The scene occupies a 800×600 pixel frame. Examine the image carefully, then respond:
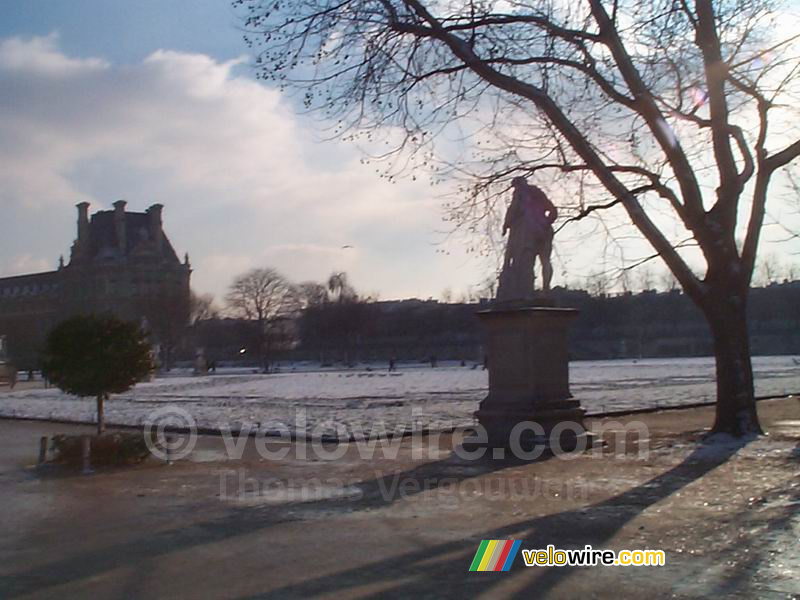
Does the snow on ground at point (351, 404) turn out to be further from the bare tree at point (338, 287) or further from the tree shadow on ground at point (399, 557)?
the bare tree at point (338, 287)

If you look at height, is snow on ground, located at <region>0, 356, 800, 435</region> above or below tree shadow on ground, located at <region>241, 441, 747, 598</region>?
above

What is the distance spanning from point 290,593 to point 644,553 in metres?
2.64

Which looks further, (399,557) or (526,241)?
(526,241)

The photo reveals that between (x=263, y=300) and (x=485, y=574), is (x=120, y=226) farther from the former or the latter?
(x=485, y=574)

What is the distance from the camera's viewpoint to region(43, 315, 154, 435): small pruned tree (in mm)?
14930

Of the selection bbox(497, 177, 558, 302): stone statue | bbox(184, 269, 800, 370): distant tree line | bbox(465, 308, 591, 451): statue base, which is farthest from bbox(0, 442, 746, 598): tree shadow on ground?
bbox(184, 269, 800, 370): distant tree line

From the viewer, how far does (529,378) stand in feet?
46.9

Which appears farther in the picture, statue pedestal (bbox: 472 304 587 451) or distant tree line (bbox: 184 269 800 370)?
distant tree line (bbox: 184 269 800 370)

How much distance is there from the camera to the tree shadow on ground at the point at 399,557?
21.5 feet

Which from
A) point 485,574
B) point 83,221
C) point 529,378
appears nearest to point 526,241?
point 529,378

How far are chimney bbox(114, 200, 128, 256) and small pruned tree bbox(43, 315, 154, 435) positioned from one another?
303ft

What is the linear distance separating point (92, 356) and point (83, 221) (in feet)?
323

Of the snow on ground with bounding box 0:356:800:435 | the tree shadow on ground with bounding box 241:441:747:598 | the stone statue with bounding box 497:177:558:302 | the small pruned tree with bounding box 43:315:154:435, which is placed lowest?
the tree shadow on ground with bounding box 241:441:747:598

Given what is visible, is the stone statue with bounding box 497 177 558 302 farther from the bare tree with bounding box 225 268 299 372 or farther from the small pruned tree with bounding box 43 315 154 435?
the bare tree with bounding box 225 268 299 372
